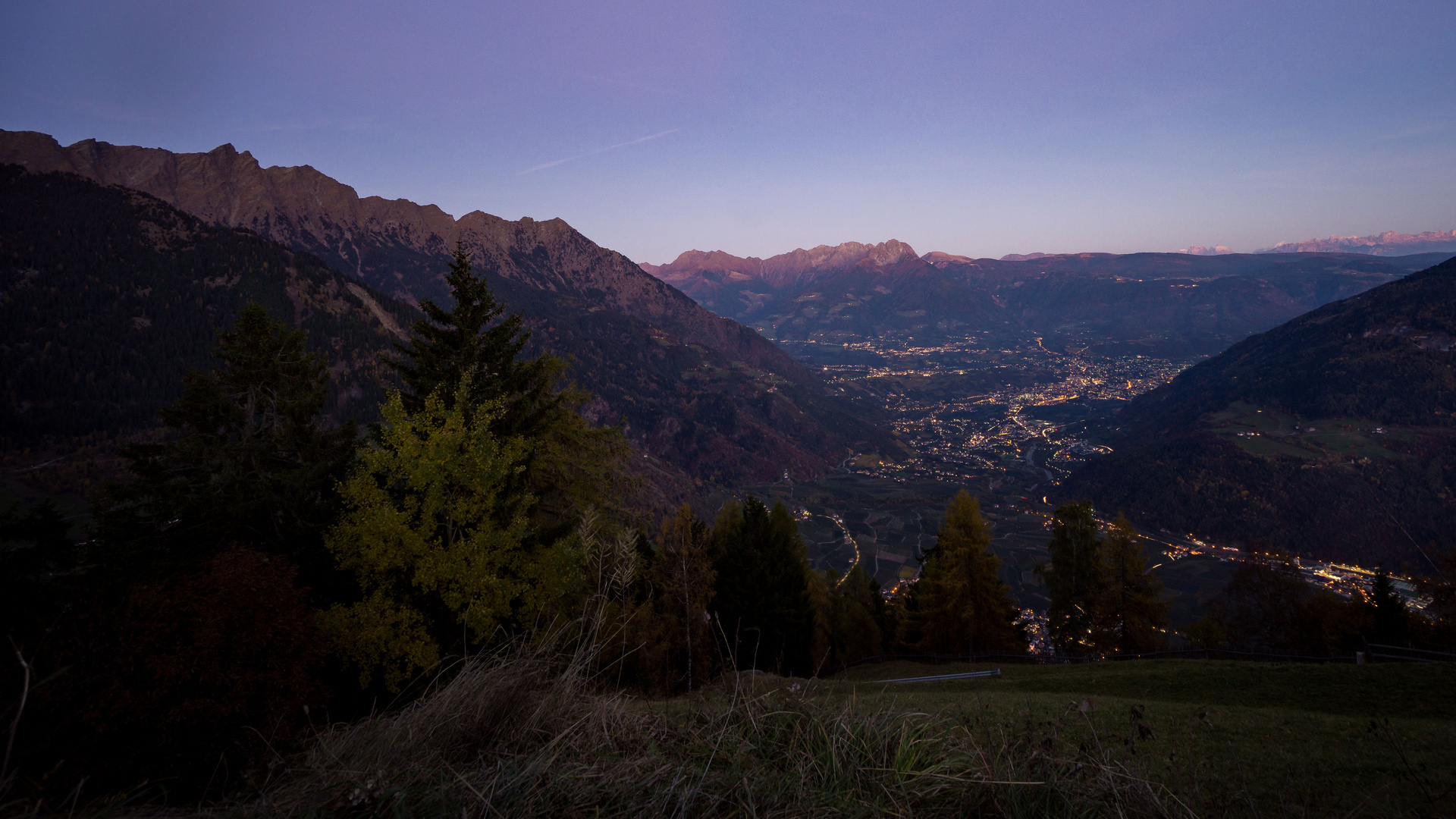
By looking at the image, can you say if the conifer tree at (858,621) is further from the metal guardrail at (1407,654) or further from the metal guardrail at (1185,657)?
the metal guardrail at (1407,654)

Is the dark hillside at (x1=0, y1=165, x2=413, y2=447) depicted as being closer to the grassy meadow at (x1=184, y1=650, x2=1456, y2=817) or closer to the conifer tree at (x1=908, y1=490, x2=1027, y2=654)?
the conifer tree at (x1=908, y1=490, x2=1027, y2=654)

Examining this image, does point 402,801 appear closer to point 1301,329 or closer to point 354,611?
point 354,611

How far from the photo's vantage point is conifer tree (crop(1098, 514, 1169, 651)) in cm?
2745

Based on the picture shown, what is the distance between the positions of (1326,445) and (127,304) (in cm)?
25993

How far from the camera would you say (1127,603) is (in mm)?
27625

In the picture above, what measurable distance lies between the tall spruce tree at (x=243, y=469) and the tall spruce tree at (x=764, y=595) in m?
15.5

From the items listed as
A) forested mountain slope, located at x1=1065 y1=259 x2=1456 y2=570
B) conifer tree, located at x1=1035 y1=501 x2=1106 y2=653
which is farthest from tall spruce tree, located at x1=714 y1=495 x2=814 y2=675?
forested mountain slope, located at x1=1065 y1=259 x2=1456 y2=570

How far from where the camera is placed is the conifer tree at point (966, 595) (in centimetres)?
2822

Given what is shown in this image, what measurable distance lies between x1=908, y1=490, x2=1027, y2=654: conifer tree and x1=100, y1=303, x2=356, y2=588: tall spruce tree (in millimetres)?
26727

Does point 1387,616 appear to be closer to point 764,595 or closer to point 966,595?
point 966,595

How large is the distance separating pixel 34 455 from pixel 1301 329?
334486 millimetres

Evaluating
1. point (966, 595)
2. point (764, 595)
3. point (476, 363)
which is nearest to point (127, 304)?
point (476, 363)

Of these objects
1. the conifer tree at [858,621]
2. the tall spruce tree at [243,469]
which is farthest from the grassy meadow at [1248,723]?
the tall spruce tree at [243,469]

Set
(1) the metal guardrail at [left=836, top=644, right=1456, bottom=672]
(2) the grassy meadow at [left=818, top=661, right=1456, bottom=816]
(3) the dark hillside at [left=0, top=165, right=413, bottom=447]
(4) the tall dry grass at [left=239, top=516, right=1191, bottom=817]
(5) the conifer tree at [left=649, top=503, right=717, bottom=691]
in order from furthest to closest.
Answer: (3) the dark hillside at [left=0, top=165, right=413, bottom=447] < (1) the metal guardrail at [left=836, top=644, right=1456, bottom=672] < (5) the conifer tree at [left=649, top=503, right=717, bottom=691] < (2) the grassy meadow at [left=818, top=661, right=1456, bottom=816] < (4) the tall dry grass at [left=239, top=516, right=1191, bottom=817]
